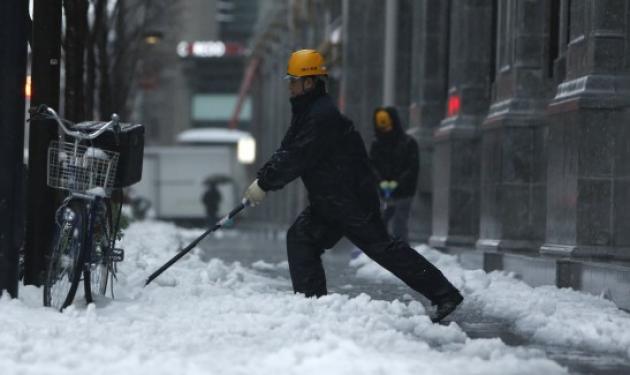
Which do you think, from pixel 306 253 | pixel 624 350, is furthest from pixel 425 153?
pixel 624 350

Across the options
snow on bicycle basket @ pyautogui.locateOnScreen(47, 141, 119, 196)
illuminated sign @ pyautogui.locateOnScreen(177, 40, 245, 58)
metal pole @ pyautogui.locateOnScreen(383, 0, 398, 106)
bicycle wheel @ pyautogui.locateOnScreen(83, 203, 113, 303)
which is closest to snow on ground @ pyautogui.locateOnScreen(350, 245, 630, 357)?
bicycle wheel @ pyautogui.locateOnScreen(83, 203, 113, 303)

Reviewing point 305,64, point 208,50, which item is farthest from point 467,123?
point 208,50

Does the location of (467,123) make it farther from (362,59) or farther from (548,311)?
(362,59)

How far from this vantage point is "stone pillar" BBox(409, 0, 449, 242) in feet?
75.6

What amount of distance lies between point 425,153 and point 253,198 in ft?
44.4

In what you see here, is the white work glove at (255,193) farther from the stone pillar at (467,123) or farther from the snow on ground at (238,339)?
the stone pillar at (467,123)

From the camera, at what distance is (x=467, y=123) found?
19781 millimetres

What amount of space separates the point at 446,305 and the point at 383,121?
27.2ft

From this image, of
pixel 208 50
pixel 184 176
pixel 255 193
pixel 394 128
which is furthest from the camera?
pixel 208 50

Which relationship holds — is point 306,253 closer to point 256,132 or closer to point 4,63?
point 4,63

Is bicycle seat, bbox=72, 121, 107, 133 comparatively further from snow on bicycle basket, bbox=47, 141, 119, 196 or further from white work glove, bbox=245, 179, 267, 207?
white work glove, bbox=245, 179, 267, 207

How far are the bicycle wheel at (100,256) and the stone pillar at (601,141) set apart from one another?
4.59m

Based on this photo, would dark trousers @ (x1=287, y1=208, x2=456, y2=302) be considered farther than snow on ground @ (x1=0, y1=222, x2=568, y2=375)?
Yes

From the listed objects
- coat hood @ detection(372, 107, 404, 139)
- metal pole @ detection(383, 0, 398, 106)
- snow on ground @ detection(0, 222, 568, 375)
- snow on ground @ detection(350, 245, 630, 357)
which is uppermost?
metal pole @ detection(383, 0, 398, 106)
